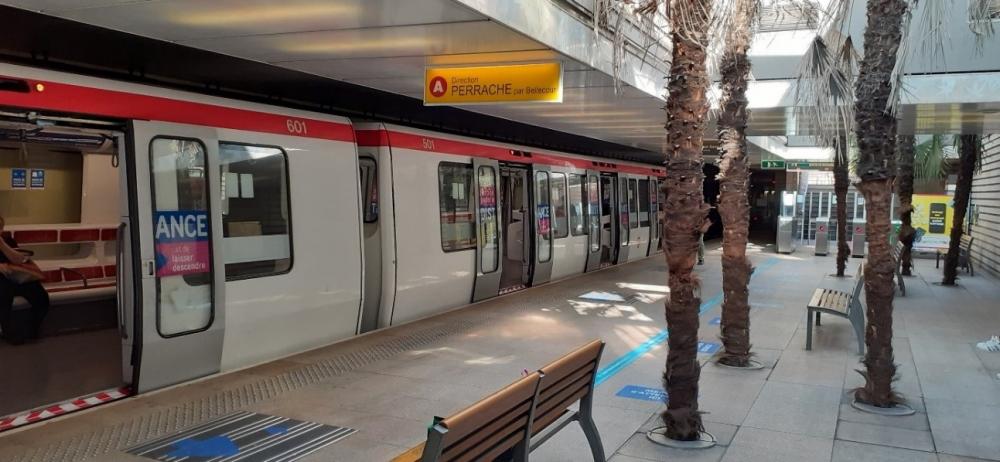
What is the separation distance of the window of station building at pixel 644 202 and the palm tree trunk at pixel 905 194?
6.05m

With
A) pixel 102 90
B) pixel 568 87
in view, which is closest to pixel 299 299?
pixel 102 90

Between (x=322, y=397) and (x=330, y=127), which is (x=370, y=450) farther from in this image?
(x=330, y=127)

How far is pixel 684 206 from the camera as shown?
4.85 m

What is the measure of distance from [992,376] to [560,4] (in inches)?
211

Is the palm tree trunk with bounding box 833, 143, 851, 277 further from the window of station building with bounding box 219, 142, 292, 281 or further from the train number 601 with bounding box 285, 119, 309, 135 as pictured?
the window of station building with bounding box 219, 142, 292, 281

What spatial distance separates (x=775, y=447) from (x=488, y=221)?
640 centimetres

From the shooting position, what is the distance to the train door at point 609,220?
1628 centimetres

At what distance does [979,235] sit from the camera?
18.5 metres

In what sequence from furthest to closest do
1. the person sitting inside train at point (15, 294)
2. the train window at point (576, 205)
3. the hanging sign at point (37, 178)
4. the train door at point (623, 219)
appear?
1. the train door at point (623, 219)
2. the train window at point (576, 205)
3. the hanging sign at point (37, 178)
4. the person sitting inside train at point (15, 294)

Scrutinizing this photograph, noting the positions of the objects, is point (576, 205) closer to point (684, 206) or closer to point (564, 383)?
point (684, 206)

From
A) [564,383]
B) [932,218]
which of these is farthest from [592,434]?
[932,218]

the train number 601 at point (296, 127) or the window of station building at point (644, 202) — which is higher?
the train number 601 at point (296, 127)

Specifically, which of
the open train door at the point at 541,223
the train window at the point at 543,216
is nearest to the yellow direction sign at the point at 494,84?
the open train door at the point at 541,223

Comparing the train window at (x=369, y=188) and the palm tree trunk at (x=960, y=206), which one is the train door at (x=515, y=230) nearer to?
the train window at (x=369, y=188)
